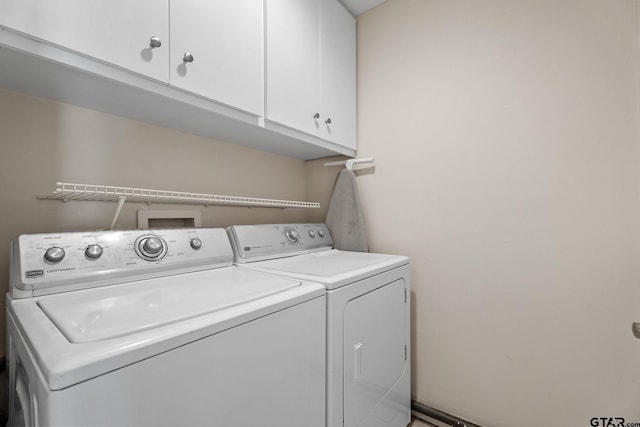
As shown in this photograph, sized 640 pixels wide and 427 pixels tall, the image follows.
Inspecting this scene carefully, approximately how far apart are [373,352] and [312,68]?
1.43 m

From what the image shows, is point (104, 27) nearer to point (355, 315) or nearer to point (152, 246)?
point (152, 246)

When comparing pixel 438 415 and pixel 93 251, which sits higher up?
pixel 93 251

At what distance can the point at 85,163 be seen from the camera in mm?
1100

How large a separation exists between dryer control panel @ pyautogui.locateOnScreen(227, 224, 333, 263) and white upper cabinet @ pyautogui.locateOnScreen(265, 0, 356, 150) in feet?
1.73

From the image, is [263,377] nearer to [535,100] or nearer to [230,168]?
[230,168]

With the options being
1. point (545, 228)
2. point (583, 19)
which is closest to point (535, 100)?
point (583, 19)

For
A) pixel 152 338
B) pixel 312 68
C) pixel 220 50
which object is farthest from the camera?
pixel 312 68

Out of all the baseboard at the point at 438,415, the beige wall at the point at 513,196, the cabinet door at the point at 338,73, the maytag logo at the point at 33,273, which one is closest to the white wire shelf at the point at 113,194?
the maytag logo at the point at 33,273

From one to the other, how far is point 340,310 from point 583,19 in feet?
5.27

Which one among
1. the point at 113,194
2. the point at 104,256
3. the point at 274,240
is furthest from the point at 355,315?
the point at 113,194

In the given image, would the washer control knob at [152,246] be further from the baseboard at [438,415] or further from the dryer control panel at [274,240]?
the baseboard at [438,415]

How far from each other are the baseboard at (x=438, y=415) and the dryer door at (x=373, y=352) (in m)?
0.39

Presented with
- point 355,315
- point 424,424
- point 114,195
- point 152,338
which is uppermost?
point 114,195

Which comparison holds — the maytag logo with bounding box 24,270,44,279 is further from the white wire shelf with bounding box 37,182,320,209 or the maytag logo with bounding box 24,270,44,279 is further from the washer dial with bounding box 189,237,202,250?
the washer dial with bounding box 189,237,202,250
